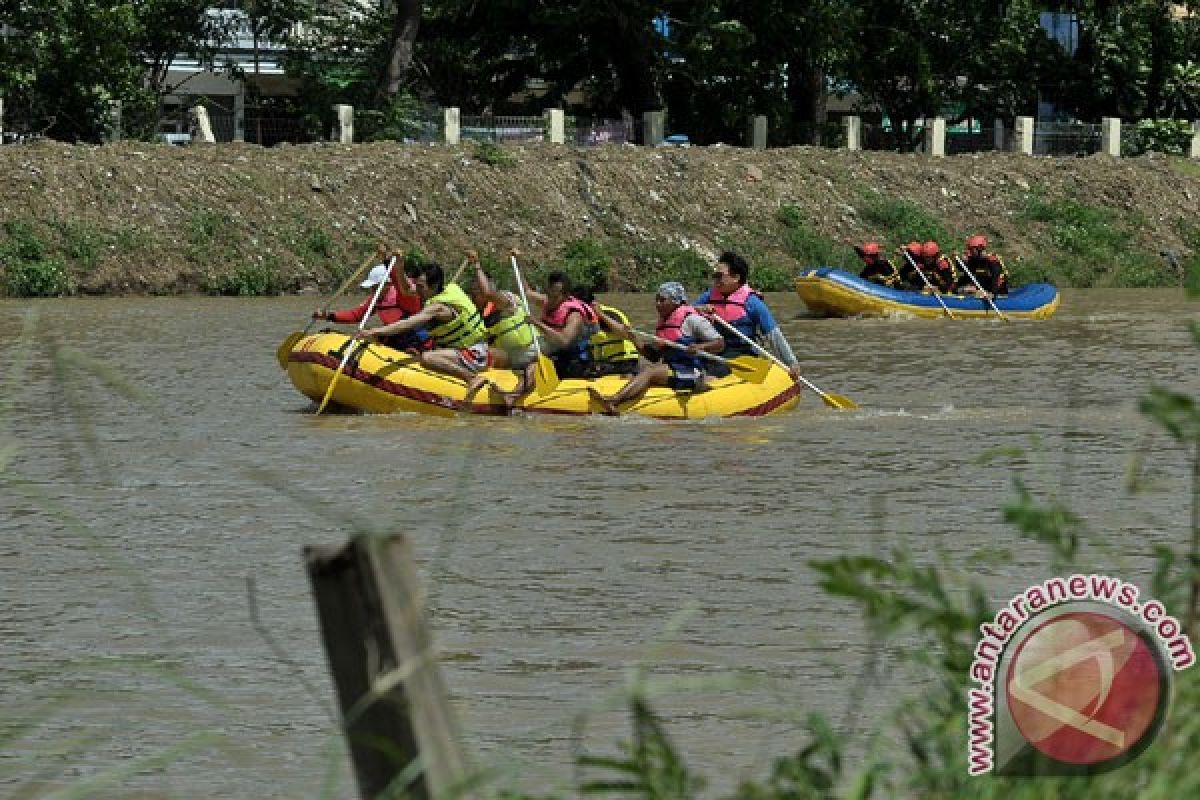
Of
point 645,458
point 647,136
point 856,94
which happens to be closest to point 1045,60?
point 856,94

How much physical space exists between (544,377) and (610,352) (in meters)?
0.83

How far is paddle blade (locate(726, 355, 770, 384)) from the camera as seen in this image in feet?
58.0

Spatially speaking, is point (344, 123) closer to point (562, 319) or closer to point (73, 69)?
point (73, 69)

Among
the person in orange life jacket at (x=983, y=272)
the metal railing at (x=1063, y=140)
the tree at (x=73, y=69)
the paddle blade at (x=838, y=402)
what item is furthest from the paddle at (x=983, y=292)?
the metal railing at (x=1063, y=140)

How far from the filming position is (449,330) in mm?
17172

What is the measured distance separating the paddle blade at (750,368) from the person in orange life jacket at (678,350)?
1.27 feet

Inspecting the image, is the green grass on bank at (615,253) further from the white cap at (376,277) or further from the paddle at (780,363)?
the paddle at (780,363)

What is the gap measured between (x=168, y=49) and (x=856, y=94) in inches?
723

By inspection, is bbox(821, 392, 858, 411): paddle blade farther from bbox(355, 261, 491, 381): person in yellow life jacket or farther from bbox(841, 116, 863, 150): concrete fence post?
bbox(841, 116, 863, 150): concrete fence post

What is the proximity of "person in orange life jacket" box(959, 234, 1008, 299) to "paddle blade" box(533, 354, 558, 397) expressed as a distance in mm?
13015

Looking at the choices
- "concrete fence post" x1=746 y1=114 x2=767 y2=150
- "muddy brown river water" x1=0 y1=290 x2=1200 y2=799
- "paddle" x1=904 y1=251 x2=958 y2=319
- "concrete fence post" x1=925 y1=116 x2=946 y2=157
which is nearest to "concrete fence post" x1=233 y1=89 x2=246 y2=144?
"concrete fence post" x1=746 y1=114 x2=767 y2=150

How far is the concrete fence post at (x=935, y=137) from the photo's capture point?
4431cm

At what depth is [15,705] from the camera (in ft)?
26.0

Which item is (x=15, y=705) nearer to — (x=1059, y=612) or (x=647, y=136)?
(x=1059, y=612)
